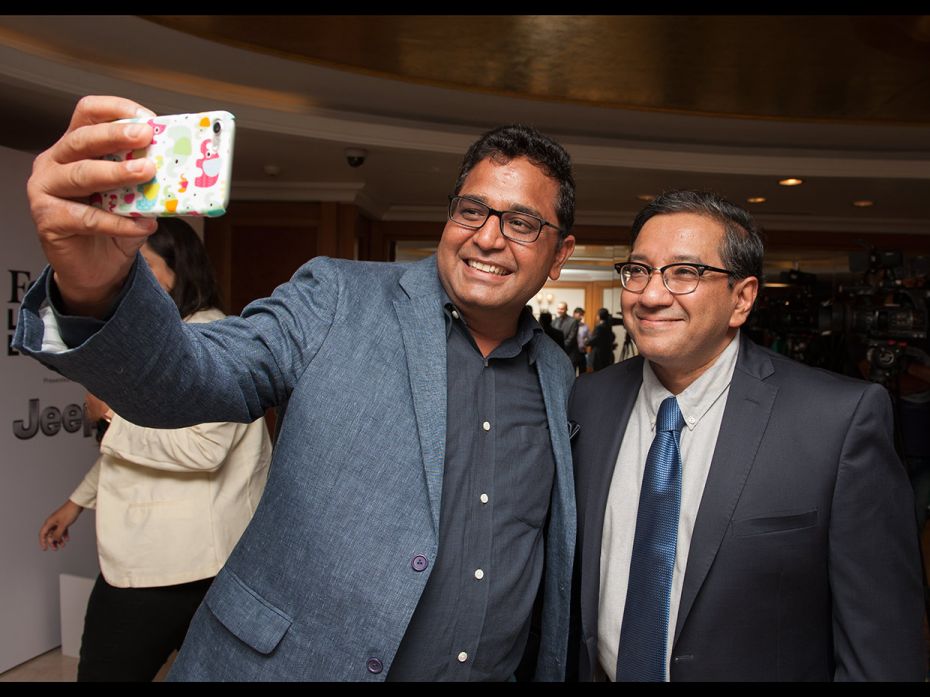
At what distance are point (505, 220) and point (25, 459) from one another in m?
3.13

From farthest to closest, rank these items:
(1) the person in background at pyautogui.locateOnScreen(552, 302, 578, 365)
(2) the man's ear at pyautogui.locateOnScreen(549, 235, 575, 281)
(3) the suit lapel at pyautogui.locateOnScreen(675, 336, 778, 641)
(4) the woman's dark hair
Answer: (1) the person in background at pyautogui.locateOnScreen(552, 302, 578, 365), (4) the woman's dark hair, (2) the man's ear at pyautogui.locateOnScreen(549, 235, 575, 281), (3) the suit lapel at pyautogui.locateOnScreen(675, 336, 778, 641)

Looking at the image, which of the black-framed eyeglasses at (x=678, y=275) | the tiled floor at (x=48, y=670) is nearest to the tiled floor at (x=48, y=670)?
the tiled floor at (x=48, y=670)

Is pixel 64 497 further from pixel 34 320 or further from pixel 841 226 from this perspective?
pixel 841 226

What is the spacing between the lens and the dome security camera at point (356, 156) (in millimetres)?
5119

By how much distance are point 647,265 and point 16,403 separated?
3261 millimetres

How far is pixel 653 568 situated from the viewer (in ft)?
4.66

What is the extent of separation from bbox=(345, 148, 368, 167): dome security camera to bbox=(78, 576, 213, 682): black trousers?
12.4 ft

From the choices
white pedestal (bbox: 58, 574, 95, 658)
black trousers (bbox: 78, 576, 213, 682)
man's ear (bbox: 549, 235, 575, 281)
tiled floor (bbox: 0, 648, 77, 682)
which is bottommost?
tiled floor (bbox: 0, 648, 77, 682)

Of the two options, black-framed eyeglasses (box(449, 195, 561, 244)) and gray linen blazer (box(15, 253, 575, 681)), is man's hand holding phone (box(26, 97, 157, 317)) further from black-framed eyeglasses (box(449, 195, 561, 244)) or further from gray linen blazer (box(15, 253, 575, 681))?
black-framed eyeglasses (box(449, 195, 561, 244))

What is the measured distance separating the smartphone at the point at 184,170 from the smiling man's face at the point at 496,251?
2.52ft

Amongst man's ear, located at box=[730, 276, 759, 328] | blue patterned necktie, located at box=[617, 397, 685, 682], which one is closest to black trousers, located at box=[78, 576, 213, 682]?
blue patterned necktie, located at box=[617, 397, 685, 682]

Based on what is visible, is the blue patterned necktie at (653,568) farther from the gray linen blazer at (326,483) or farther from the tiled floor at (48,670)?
the tiled floor at (48,670)

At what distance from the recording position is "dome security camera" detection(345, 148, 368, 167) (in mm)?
5119
